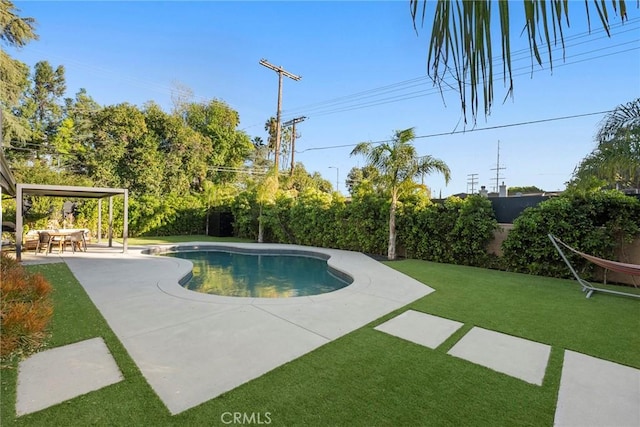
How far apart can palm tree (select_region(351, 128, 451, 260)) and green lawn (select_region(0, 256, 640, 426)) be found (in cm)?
558

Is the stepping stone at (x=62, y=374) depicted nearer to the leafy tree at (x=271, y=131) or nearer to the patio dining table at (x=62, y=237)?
the patio dining table at (x=62, y=237)

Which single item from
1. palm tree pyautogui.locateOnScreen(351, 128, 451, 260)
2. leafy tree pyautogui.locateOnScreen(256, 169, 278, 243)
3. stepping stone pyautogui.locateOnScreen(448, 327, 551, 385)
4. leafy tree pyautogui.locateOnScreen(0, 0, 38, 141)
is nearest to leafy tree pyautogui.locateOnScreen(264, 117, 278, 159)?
leafy tree pyautogui.locateOnScreen(256, 169, 278, 243)

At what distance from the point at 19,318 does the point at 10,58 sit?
1858 centimetres

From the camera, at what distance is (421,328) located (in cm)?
400

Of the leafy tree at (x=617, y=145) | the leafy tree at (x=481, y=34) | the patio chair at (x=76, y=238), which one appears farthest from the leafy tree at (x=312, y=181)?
the leafy tree at (x=481, y=34)

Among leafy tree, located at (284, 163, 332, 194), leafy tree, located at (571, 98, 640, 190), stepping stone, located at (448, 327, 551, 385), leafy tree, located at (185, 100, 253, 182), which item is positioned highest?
leafy tree, located at (185, 100, 253, 182)

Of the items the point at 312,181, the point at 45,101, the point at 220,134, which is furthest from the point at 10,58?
the point at 312,181

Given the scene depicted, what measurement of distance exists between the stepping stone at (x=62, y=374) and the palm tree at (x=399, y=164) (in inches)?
326

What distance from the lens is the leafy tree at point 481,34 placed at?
705mm

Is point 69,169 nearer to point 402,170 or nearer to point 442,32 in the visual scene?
point 402,170

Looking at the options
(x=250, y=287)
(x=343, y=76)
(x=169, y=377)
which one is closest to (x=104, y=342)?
(x=169, y=377)

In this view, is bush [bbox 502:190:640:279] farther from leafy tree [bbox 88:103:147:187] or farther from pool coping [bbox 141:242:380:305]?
leafy tree [bbox 88:103:147:187]

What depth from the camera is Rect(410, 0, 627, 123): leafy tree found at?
71 centimetres

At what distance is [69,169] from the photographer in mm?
21156
